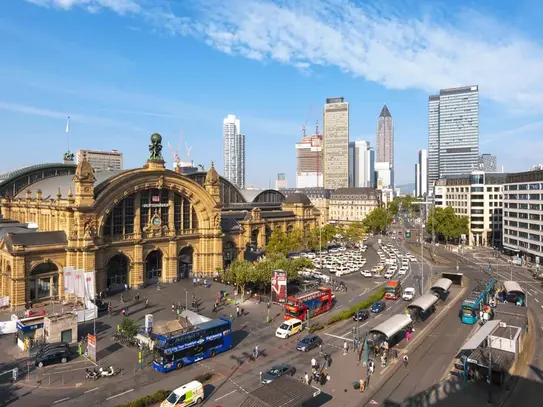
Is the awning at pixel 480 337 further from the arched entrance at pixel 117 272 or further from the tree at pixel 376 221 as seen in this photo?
the tree at pixel 376 221

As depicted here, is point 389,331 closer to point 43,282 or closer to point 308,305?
point 308,305

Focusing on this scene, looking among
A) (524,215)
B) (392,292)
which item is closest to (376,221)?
(524,215)

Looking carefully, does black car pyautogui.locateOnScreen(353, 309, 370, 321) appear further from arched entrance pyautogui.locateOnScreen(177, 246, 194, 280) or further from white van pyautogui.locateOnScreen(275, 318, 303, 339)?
arched entrance pyautogui.locateOnScreen(177, 246, 194, 280)

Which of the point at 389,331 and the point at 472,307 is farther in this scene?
the point at 472,307

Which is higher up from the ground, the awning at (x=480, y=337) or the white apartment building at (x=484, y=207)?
the white apartment building at (x=484, y=207)

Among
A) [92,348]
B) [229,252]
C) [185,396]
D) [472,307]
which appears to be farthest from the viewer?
[229,252]

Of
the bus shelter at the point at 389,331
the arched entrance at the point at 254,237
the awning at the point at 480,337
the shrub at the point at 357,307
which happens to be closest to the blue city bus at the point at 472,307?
the awning at the point at 480,337

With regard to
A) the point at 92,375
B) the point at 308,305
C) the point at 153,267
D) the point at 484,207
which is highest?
the point at 484,207
